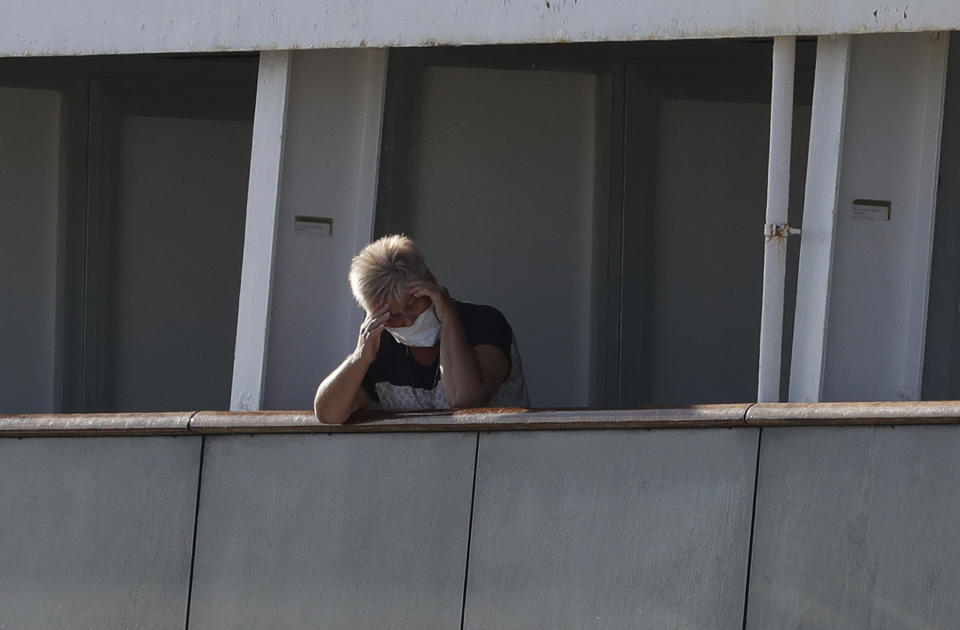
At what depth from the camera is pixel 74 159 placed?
6559 millimetres

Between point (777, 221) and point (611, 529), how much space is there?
91cm

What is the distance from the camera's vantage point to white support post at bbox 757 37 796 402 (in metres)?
4.11

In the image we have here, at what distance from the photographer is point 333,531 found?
174 inches

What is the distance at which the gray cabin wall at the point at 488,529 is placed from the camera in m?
3.84

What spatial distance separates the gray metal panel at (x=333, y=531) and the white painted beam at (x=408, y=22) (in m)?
1.12

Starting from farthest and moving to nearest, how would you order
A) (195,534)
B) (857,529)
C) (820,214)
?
(195,534), (820,214), (857,529)

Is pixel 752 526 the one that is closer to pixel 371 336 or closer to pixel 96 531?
pixel 371 336

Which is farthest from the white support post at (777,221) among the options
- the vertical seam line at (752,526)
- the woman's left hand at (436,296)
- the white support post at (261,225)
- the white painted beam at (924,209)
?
the white support post at (261,225)

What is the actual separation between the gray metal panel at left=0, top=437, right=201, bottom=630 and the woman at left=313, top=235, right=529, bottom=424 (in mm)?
558

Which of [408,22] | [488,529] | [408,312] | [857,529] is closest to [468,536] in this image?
[488,529]

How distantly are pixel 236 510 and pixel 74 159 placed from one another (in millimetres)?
2553

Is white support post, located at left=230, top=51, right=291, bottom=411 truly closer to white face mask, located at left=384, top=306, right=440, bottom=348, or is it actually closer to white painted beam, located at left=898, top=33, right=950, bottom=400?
white face mask, located at left=384, top=306, right=440, bottom=348

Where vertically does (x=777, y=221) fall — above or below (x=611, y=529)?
above

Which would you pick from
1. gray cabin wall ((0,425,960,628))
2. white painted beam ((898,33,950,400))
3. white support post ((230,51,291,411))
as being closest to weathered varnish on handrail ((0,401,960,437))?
gray cabin wall ((0,425,960,628))
